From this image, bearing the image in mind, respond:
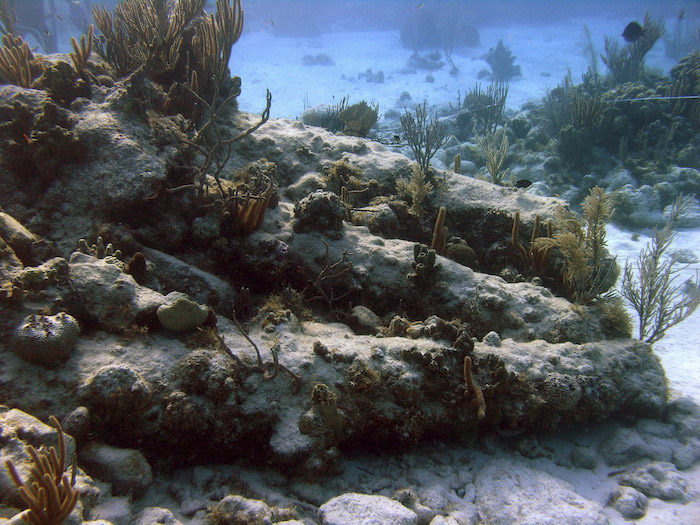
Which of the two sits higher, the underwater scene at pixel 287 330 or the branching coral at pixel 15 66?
the branching coral at pixel 15 66

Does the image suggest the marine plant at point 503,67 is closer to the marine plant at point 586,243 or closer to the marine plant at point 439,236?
the marine plant at point 586,243

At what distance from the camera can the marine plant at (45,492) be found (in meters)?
1.53

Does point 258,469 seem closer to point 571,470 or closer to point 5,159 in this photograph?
point 571,470

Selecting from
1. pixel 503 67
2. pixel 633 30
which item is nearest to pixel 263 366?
pixel 633 30

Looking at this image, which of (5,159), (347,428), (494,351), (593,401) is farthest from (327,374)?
(5,159)

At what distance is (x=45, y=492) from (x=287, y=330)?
1.89 meters

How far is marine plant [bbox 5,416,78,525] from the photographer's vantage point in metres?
1.53

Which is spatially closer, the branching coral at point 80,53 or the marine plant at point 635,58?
the branching coral at point 80,53

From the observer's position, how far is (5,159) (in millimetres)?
3645

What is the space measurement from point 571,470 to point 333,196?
360 centimetres

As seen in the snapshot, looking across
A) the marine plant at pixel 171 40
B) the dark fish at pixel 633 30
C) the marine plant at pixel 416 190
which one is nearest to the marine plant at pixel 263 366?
the marine plant at pixel 416 190

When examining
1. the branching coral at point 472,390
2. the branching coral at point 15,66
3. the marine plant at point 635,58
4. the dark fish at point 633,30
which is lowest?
the branching coral at point 472,390

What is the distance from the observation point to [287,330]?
3242 millimetres

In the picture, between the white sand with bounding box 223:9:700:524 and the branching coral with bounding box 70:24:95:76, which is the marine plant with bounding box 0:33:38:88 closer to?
the branching coral with bounding box 70:24:95:76
